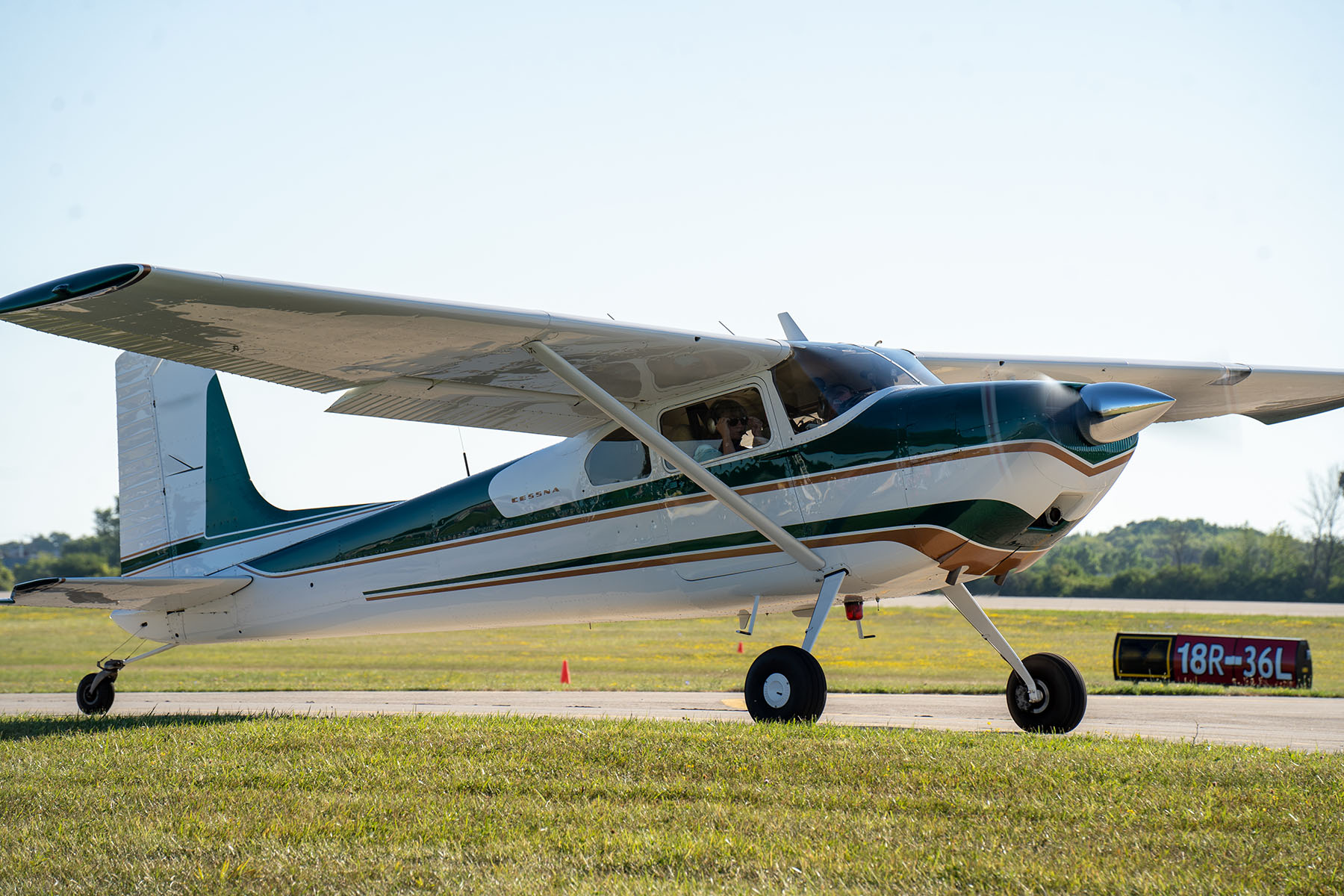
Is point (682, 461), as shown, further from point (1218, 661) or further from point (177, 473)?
point (1218, 661)

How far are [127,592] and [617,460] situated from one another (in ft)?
18.4

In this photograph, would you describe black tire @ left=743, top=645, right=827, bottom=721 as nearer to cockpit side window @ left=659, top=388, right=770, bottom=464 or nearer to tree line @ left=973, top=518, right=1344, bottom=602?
cockpit side window @ left=659, top=388, right=770, bottom=464

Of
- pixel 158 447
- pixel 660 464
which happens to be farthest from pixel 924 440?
pixel 158 447

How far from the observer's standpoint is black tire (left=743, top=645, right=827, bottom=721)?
789cm

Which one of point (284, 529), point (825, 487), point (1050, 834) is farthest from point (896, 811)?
point (284, 529)

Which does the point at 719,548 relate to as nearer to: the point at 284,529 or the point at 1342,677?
the point at 284,529

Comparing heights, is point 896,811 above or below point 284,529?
below

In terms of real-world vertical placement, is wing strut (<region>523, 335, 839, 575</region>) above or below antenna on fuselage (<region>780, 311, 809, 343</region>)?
below

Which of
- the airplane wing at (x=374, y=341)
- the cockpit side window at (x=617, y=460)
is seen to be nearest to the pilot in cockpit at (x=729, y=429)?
the airplane wing at (x=374, y=341)

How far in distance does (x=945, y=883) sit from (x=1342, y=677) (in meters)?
19.9

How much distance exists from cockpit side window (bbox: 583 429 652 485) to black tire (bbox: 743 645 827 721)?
2035mm

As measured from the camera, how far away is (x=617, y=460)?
30.7 ft

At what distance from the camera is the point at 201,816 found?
17.9ft

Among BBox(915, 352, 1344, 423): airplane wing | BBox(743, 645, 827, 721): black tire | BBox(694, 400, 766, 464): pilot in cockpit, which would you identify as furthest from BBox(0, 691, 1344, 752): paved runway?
BBox(915, 352, 1344, 423): airplane wing
